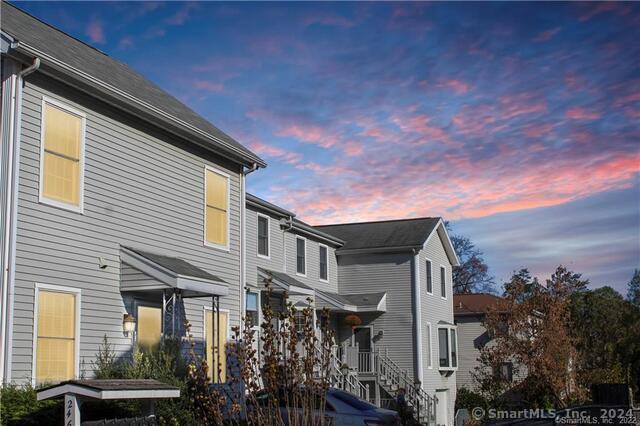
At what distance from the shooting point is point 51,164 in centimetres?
1427

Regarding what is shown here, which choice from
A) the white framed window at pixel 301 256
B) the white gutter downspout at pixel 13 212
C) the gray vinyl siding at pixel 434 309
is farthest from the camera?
the gray vinyl siding at pixel 434 309

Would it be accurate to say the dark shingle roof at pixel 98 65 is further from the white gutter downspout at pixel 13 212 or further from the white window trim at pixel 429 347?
the white window trim at pixel 429 347

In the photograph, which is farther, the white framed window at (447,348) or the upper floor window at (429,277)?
the white framed window at (447,348)

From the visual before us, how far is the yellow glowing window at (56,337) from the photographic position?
13.7 m

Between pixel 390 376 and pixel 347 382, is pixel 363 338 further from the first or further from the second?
pixel 347 382

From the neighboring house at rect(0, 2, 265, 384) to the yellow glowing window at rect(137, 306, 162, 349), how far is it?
2cm

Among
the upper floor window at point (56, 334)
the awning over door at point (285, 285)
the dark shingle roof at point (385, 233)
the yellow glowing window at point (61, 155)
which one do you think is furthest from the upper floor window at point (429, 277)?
the upper floor window at point (56, 334)

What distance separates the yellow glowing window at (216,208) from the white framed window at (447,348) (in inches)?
752

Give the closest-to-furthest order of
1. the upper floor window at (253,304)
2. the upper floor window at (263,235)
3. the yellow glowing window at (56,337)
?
the yellow glowing window at (56,337) → the upper floor window at (253,304) → the upper floor window at (263,235)

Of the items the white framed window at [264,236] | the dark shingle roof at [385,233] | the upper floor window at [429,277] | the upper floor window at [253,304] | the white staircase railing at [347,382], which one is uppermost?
the dark shingle roof at [385,233]

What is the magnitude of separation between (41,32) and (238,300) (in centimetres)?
773

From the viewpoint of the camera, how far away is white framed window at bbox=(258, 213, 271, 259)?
92.5 feet

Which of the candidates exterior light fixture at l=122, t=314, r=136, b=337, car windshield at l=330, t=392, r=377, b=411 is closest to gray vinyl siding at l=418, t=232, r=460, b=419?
car windshield at l=330, t=392, r=377, b=411

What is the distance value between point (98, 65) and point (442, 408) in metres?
24.5
